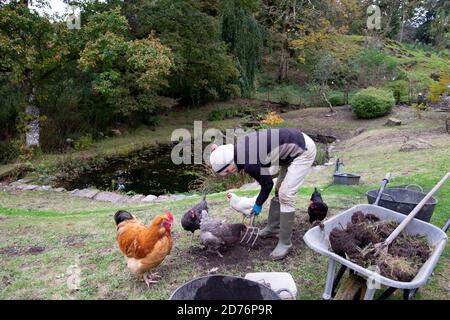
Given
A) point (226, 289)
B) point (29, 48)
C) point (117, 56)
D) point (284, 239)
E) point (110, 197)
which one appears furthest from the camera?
point (117, 56)

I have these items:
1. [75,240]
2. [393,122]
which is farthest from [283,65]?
[75,240]

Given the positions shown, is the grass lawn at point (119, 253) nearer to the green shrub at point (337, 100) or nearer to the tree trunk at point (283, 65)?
the green shrub at point (337, 100)

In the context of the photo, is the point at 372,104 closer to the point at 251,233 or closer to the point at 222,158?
the point at 251,233

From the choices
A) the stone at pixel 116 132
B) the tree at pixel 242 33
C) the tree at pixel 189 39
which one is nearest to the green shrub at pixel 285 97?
the tree at pixel 242 33

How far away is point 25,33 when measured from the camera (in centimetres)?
1013

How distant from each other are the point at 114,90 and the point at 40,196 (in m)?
4.25

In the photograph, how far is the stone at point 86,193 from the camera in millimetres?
8461

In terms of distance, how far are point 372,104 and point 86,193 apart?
37.8 feet

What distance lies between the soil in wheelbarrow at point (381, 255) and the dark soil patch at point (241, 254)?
1.00 metres

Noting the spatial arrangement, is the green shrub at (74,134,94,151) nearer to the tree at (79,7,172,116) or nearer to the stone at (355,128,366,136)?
the tree at (79,7,172,116)

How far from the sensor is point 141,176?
10641 millimetres

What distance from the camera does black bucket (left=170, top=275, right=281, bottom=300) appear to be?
8.86 feet

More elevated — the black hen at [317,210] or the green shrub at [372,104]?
the green shrub at [372,104]
